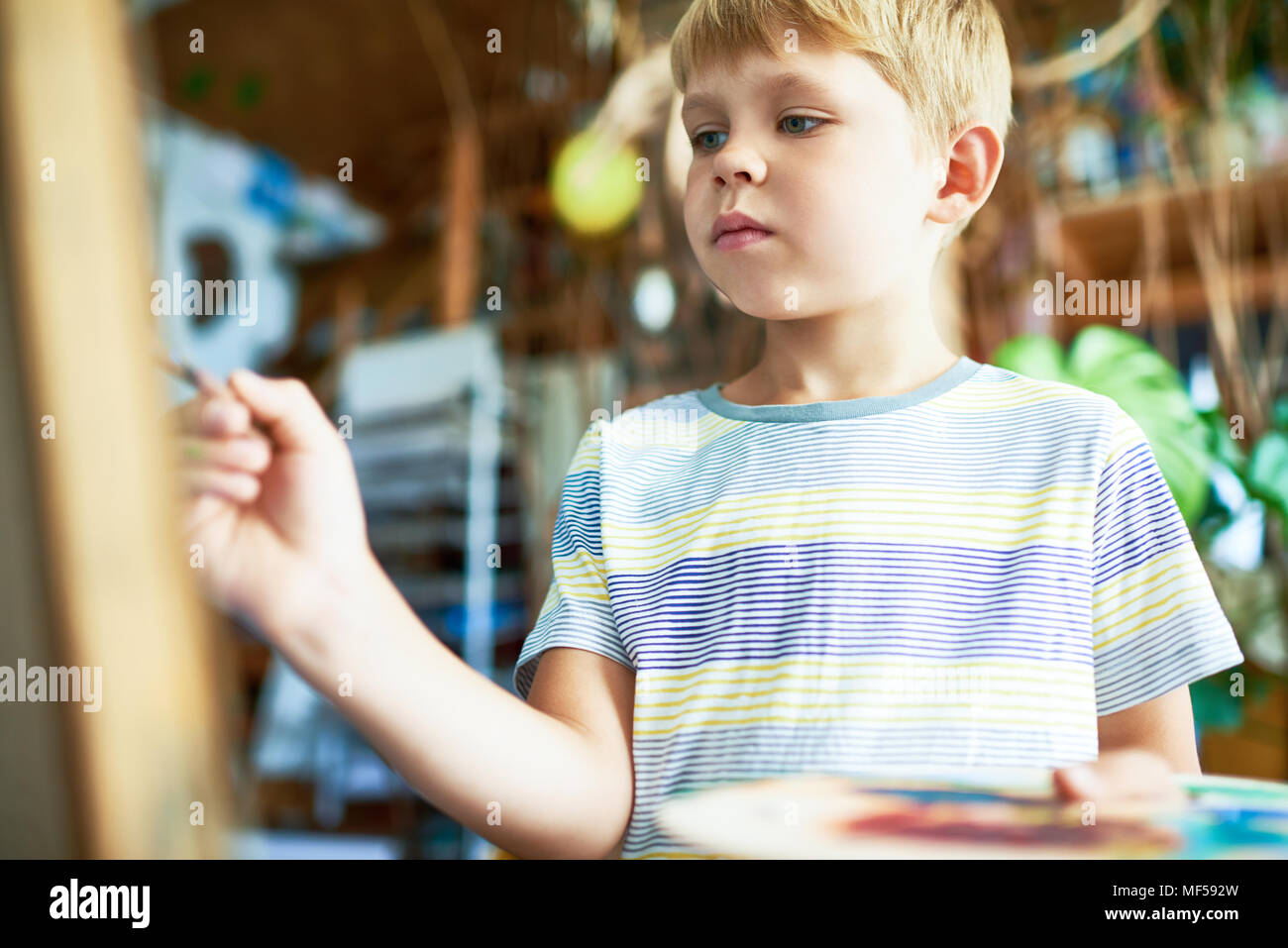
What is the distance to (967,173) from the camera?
42 cm

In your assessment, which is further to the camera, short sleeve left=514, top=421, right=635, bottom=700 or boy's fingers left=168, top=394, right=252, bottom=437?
short sleeve left=514, top=421, right=635, bottom=700

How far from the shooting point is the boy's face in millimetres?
386

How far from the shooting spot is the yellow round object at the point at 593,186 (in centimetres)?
121

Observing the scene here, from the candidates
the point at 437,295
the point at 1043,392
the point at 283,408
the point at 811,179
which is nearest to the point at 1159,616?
the point at 1043,392

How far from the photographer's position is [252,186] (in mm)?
2301

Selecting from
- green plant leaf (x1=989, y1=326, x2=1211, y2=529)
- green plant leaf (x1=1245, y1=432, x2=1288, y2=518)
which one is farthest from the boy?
green plant leaf (x1=1245, y1=432, x2=1288, y2=518)

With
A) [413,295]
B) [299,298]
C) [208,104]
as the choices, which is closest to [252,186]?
[208,104]

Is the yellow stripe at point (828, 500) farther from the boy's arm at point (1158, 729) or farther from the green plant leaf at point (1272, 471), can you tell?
the green plant leaf at point (1272, 471)

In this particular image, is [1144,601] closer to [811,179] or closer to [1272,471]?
[811,179]

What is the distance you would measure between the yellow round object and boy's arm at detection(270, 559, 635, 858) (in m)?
0.87

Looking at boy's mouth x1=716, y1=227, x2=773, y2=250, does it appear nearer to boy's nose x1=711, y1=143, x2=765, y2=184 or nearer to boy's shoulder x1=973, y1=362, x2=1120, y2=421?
boy's nose x1=711, y1=143, x2=765, y2=184

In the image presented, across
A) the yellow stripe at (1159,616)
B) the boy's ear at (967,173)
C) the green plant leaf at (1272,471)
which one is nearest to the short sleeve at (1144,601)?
the yellow stripe at (1159,616)

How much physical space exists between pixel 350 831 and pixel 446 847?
1.87ft

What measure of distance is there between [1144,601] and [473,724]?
271 mm
